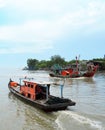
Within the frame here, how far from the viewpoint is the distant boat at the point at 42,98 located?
2134 cm

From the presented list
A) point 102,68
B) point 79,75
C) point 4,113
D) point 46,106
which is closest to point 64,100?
point 46,106

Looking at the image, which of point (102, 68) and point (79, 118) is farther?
point (102, 68)

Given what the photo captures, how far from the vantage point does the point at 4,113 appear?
74.5ft

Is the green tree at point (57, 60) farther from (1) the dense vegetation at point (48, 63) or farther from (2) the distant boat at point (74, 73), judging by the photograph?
(2) the distant boat at point (74, 73)

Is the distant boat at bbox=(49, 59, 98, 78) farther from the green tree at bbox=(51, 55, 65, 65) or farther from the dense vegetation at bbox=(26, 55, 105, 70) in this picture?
the green tree at bbox=(51, 55, 65, 65)

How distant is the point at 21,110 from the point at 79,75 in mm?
45692

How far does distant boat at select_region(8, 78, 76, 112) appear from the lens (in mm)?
21339

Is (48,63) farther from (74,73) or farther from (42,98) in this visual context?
(42,98)

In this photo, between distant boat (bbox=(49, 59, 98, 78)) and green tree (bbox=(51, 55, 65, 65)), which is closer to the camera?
distant boat (bbox=(49, 59, 98, 78))

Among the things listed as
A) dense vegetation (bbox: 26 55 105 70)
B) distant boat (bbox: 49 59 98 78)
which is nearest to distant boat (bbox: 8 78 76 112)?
distant boat (bbox: 49 59 98 78)

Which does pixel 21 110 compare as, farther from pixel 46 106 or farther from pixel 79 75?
pixel 79 75

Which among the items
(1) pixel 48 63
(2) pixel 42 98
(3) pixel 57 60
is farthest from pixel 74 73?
(1) pixel 48 63

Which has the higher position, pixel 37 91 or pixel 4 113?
pixel 37 91

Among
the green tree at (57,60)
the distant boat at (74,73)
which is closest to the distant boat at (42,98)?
the distant boat at (74,73)
